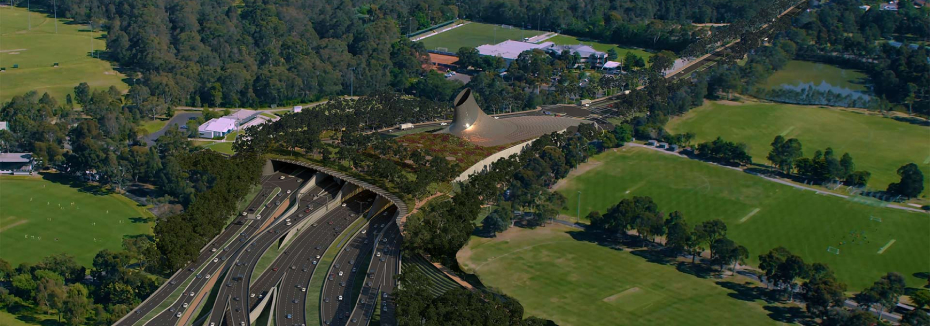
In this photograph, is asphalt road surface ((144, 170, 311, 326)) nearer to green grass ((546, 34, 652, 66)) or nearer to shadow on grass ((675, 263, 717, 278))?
A: shadow on grass ((675, 263, 717, 278))

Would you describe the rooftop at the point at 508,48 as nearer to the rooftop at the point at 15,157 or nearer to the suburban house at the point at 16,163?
the rooftop at the point at 15,157

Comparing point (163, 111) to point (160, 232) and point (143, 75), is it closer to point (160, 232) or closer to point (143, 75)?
point (143, 75)

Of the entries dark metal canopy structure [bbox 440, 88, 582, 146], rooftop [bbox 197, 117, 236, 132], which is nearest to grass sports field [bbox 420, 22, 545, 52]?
rooftop [bbox 197, 117, 236, 132]

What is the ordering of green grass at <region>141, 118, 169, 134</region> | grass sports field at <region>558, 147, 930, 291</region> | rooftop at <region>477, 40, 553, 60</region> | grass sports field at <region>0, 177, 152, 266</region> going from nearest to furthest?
grass sports field at <region>558, 147, 930, 291</region> → grass sports field at <region>0, 177, 152, 266</region> → green grass at <region>141, 118, 169, 134</region> → rooftop at <region>477, 40, 553, 60</region>

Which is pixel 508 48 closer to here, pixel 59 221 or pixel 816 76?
pixel 816 76

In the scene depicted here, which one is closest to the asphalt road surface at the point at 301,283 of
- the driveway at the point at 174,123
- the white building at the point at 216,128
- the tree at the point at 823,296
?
the white building at the point at 216,128

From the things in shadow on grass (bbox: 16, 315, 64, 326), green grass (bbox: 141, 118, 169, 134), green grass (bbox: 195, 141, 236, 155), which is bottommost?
shadow on grass (bbox: 16, 315, 64, 326)
